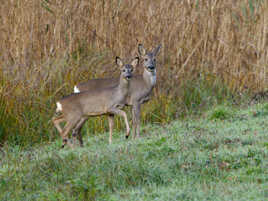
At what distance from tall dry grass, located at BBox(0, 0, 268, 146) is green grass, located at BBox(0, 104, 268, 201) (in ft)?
7.78

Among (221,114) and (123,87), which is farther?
(221,114)

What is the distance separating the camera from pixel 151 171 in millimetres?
5773

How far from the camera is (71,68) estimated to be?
32.2ft

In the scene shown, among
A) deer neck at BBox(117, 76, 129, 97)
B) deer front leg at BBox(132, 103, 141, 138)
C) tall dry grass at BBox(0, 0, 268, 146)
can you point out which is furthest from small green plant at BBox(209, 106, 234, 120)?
deer neck at BBox(117, 76, 129, 97)

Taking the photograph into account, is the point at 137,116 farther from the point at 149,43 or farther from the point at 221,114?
the point at 149,43

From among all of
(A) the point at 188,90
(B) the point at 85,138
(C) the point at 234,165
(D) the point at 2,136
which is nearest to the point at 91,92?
(B) the point at 85,138

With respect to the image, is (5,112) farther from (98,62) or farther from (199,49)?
(199,49)

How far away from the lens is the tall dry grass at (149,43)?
9.67 meters

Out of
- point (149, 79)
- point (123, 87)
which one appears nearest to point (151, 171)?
point (123, 87)

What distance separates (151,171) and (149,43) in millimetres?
4979

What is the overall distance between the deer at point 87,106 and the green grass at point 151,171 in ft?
2.89

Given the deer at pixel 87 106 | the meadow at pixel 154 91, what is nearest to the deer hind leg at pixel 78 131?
the deer at pixel 87 106

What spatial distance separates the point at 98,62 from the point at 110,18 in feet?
2.88

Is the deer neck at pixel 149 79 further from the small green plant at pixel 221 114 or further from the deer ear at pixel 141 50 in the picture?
the small green plant at pixel 221 114
